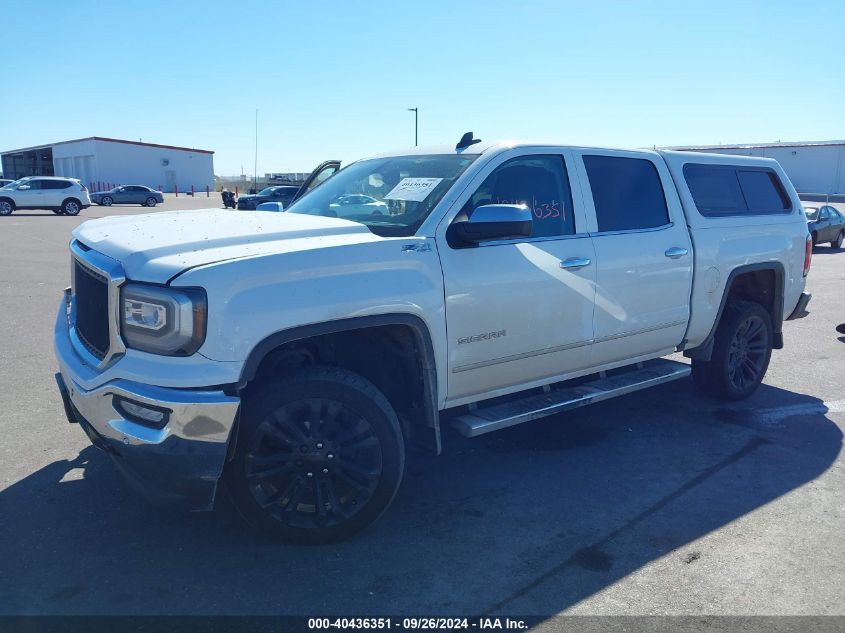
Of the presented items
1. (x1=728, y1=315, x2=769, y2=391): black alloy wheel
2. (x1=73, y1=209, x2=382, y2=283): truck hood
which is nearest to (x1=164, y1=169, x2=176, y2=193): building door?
(x1=73, y1=209, x2=382, y2=283): truck hood

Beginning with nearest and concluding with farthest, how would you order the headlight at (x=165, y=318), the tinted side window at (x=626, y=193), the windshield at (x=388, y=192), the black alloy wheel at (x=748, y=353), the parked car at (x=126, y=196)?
1. the headlight at (x=165, y=318)
2. the windshield at (x=388, y=192)
3. the tinted side window at (x=626, y=193)
4. the black alloy wheel at (x=748, y=353)
5. the parked car at (x=126, y=196)

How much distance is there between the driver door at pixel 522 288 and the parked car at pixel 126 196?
145 feet

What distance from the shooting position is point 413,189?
4238 mm

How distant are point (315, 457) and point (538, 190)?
2190mm

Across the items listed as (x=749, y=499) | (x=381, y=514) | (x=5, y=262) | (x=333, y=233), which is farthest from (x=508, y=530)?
(x=5, y=262)

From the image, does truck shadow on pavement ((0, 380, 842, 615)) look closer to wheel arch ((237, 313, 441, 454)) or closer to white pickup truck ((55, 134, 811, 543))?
white pickup truck ((55, 134, 811, 543))

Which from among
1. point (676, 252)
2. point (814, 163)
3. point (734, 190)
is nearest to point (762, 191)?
point (734, 190)

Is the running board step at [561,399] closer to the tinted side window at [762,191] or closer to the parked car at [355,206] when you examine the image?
the parked car at [355,206]

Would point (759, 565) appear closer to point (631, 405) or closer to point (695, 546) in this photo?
point (695, 546)

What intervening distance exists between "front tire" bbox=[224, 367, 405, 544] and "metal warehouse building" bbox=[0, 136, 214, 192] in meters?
61.9

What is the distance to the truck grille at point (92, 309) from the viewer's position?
3.42m

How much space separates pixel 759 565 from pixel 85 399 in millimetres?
3296

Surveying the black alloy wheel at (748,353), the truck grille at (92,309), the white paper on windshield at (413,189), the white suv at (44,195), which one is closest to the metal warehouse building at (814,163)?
the white suv at (44,195)

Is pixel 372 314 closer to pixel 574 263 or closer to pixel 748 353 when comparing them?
pixel 574 263
